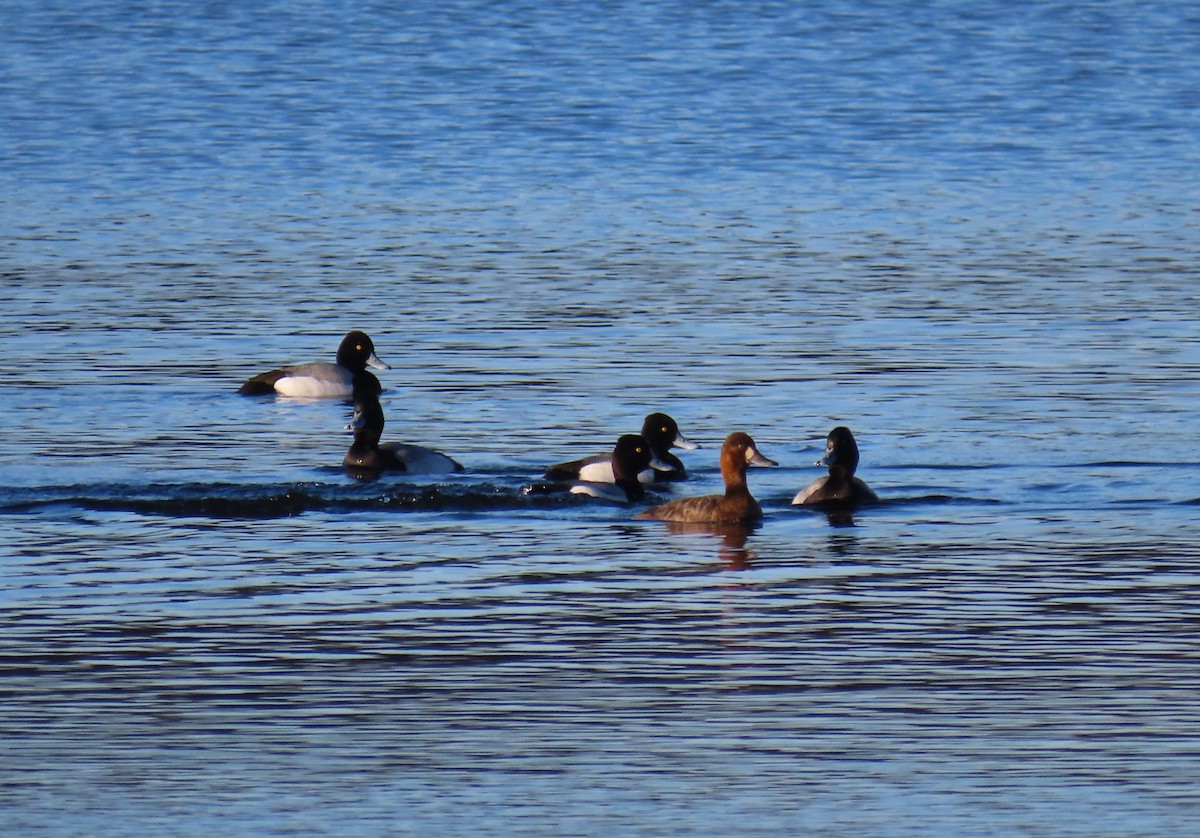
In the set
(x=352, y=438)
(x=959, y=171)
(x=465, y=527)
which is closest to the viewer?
(x=465, y=527)

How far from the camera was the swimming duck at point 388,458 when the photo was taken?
1614 centimetres

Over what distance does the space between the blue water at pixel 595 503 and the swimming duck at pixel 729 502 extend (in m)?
0.25

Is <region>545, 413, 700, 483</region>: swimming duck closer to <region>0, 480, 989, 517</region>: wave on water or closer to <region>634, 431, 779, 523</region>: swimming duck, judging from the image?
<region>0, 480, 989, 517</region>: wave on water

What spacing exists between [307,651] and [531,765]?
2.04 m

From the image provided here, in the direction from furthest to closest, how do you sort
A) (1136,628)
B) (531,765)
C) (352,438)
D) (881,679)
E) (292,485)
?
(352,438) < (292,485) < (1136,628) < (881,679) < (531,765)

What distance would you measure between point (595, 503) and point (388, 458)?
4.77 feet

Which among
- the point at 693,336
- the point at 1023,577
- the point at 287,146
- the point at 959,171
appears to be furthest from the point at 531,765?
the point at 287,146

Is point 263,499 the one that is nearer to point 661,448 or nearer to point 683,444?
point 661,448

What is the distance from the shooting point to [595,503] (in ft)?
51.3

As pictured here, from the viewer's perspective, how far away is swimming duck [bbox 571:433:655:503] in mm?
15664

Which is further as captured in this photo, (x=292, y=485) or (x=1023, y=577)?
(x=292, y=485)

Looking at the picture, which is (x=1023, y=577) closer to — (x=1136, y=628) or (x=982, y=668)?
(x=1136, y=628)

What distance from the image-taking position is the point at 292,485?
52.5 ft

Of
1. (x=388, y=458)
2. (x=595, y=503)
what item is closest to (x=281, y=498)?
(x=388, y=458)
